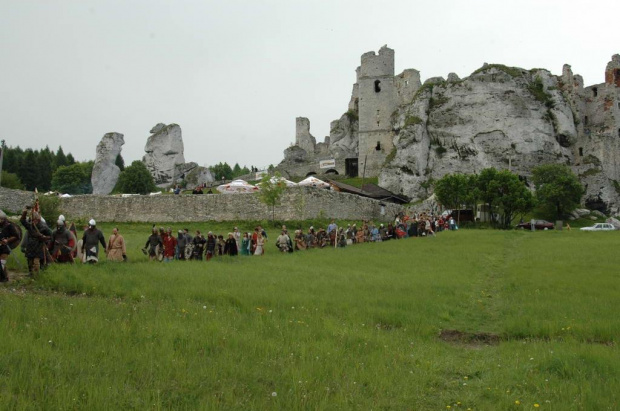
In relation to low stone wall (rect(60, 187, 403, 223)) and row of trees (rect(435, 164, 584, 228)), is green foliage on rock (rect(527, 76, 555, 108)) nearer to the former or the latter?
row of trees (rect(435, 164, 584, 228))

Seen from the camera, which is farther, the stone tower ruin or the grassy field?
the stone tower ruin

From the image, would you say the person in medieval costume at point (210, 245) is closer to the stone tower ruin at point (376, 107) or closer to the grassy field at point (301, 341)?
the grassy field at point (301, 341)

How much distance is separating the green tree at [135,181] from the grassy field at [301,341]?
57.7 m

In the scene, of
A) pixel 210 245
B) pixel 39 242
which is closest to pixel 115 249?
pixel 39 242

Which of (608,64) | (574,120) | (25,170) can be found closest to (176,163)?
(25,170)

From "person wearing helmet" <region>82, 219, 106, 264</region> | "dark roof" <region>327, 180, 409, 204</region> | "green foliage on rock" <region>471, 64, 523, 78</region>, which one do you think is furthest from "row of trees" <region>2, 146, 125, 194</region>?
"person wearing helmet" <region>82, 219, 106, 264</region>

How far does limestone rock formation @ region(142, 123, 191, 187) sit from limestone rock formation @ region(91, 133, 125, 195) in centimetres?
518

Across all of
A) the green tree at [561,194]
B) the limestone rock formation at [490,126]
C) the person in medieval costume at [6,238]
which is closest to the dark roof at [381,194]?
the limestone rock formation at [490,126]

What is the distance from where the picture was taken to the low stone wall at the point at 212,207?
38906 millimetres

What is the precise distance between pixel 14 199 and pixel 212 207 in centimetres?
1579

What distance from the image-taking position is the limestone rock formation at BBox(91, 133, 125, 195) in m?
74.3

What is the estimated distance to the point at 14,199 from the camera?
1671 inches

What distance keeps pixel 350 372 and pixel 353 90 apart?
88.4m

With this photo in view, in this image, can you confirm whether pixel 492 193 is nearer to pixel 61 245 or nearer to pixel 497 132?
pixel 497 132
